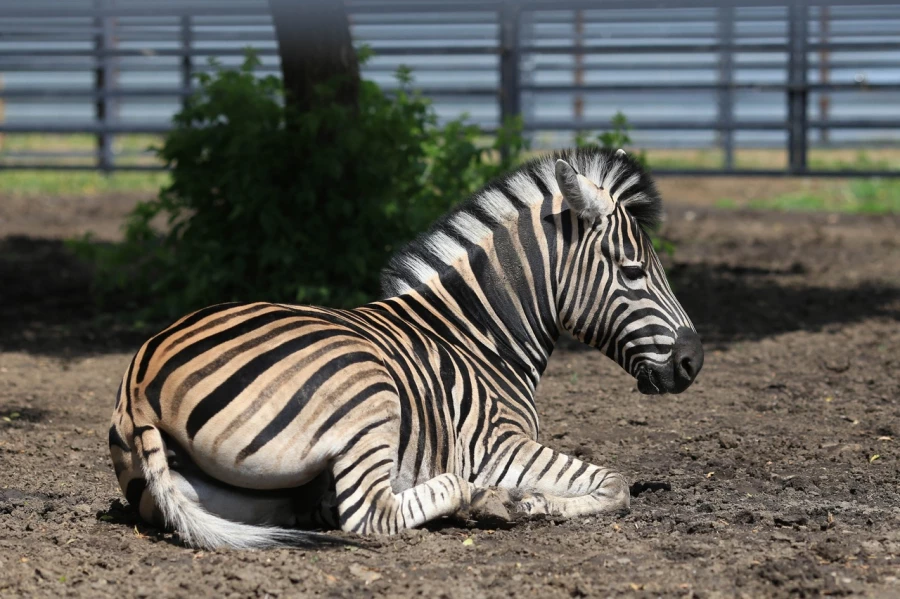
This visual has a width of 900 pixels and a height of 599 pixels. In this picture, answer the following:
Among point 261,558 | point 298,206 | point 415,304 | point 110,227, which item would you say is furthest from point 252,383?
point 110,227

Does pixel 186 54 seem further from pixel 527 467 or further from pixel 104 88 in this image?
pixel 527 467

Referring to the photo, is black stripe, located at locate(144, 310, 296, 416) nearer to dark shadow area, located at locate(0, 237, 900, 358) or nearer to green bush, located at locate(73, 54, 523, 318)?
green bush, located at locate(73, 54, 523, 318)

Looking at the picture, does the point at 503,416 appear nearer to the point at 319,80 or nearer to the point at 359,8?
the point at 319,80

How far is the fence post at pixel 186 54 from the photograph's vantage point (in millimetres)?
17898

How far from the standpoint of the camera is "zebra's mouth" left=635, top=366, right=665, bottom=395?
4609 millimetres

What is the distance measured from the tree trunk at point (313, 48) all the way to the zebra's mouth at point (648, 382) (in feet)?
14.5

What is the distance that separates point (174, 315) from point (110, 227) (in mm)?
5257

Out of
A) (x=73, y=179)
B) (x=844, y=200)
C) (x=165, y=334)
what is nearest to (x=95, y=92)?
(x=73, y=179)

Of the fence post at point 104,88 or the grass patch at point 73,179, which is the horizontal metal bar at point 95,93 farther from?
the grass patch at point 73,179

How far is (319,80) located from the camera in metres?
8.43

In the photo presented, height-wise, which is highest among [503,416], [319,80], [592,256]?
[319,80]

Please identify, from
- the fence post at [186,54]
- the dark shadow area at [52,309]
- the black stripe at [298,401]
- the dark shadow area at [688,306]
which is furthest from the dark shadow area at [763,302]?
the fence post at [186,54]

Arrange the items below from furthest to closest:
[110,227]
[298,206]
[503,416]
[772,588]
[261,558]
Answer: [110,227] < [298,206] < [503,416] < [261,558] < [772,588]

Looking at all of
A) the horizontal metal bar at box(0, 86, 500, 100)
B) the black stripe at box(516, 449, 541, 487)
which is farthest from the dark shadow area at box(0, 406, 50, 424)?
the horizontal metal bar at box(0, 86, 500, 100)
